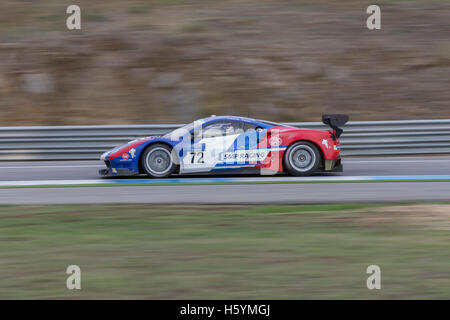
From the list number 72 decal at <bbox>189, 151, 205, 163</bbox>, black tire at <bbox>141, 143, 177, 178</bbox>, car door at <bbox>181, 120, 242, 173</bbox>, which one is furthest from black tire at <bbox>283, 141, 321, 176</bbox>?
black tire at <bbox>141, 143, 177, 178</bbox>

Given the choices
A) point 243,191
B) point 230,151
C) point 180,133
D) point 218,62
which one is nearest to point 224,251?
point 243,191

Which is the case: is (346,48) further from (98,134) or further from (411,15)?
(98,134)

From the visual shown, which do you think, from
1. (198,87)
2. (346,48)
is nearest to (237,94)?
(198,87)

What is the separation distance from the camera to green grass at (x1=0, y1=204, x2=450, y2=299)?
204 inches

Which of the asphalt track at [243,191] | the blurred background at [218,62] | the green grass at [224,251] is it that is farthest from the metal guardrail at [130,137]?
the green grass at [224,251]

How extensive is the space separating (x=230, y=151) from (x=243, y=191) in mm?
1711

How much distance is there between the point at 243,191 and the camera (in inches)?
400

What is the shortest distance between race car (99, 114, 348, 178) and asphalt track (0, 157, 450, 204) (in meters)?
0.25

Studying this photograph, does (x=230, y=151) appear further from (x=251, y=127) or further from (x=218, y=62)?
(x=218, y=62)

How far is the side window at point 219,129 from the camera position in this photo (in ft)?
38.6

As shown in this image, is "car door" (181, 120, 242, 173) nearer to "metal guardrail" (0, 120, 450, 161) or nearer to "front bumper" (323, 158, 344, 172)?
"front bumper" (323, 158, 344, 172)
